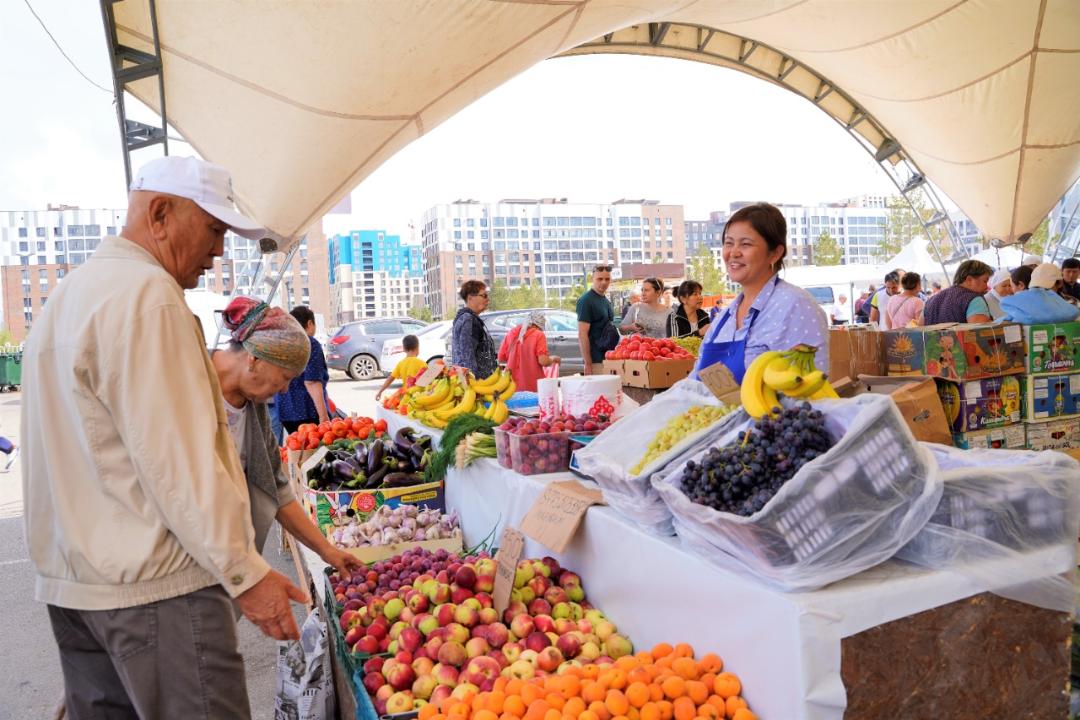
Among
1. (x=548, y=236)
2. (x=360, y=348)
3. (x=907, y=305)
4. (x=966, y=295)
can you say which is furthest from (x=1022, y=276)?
(x=548, y=236)

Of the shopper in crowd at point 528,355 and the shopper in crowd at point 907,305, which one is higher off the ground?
the shopper in crowd at point 907,305

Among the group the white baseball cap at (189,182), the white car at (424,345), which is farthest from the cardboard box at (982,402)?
the white car at (424,345)

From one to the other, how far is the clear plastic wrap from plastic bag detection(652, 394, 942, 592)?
1.22 ft

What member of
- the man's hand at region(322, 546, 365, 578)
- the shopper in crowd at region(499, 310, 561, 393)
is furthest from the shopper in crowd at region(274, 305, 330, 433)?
the man's hand at region(322, 546, 365, 578)

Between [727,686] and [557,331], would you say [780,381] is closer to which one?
[727,686]

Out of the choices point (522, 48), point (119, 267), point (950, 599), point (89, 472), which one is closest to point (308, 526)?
point (89, 472)

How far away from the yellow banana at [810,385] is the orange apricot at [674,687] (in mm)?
688

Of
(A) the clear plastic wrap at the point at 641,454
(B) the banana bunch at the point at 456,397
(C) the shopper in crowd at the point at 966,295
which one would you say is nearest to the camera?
(A) the clear plastic wrap at the point at 641,454

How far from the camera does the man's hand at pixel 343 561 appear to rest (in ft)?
9.03

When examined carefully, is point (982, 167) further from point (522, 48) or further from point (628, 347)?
point (628, 347)

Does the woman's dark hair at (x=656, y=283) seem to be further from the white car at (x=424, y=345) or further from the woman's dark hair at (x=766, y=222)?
the white car at (x=424, y=345)

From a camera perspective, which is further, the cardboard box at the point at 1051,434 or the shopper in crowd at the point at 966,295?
the shopper in crowd at the point at 966,295

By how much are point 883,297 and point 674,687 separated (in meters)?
12.1

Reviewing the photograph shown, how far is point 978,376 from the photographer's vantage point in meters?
4.37
